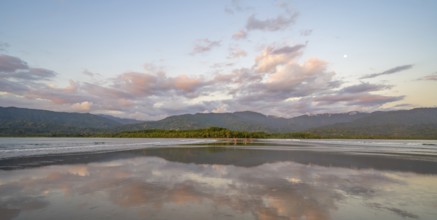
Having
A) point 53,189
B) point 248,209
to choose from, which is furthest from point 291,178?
point 53,189

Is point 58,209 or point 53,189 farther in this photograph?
point 53,189

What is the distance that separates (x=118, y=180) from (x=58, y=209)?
656cm

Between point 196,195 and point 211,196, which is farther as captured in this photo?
point 196,195

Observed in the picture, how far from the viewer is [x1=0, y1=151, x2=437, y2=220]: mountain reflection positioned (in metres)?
9.94

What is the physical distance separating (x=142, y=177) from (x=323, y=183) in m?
12.0

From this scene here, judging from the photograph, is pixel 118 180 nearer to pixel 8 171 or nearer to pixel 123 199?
pixel 123 199

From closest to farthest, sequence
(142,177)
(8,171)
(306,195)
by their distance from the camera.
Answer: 1. (306,195)
2. (142,177)
3. (8,171)

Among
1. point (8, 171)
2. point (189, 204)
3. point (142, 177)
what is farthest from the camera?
point (8, 171)

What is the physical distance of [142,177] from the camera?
709 inches

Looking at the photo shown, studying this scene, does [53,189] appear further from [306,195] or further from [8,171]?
[306,195]

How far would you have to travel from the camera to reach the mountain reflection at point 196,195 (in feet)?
32.6

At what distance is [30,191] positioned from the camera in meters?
13.5

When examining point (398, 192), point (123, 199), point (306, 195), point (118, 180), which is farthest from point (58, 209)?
point (398, 192)

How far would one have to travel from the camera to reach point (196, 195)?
1290 centimetres
